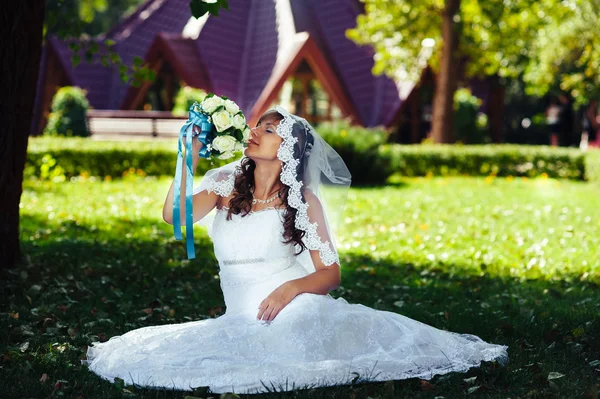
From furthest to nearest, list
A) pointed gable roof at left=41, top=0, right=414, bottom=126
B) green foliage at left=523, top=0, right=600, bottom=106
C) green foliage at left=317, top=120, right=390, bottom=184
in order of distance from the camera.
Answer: pointed gable roof at left=41, top=0, right=414, bottom=126 → green foliage at left=523, top=0, right=600, bottom=106 → green foliage at left=317, top=120, right=390, bottom=184

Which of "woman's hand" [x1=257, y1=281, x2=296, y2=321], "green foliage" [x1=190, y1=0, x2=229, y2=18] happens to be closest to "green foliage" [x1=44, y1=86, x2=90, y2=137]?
"green foliage" [x1=190, y1=0, x2=229, y2=18]

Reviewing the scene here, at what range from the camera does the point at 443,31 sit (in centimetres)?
2191

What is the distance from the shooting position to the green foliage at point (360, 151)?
55.4 ft

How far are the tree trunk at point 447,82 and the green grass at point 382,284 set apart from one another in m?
9.45

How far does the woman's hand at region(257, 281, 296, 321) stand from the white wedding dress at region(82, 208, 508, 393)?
4cm

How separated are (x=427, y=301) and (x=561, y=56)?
77.0 feet

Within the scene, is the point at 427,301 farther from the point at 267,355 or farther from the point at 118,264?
the point at 118,264

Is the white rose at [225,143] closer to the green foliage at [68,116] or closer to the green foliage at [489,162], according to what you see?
the green foliage at [489,162]

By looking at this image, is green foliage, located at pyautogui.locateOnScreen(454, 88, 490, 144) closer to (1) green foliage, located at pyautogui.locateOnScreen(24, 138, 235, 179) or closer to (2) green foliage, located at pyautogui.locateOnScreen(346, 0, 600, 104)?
(2) green foliage, located at pyautogui.locateOnScreen(346, 0, 600, 104)

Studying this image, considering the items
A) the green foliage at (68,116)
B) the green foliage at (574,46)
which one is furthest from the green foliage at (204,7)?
the green foliage at (574,46)

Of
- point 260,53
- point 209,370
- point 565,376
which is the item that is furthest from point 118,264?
point 260,53

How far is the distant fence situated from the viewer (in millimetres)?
22453

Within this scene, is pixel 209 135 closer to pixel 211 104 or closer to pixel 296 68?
pixel 211 104

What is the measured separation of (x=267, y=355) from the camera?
4.33 m
